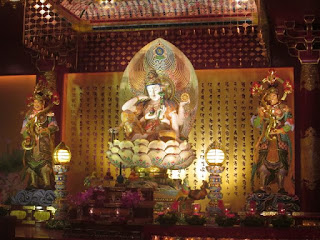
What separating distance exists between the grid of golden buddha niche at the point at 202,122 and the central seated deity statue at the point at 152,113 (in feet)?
1.93

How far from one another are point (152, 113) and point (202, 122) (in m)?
0.91

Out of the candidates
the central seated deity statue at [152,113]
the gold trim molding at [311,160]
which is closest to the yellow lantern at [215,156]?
the central seated deity statue at [152,113]

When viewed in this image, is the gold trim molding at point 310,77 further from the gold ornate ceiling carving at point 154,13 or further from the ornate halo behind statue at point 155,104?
the ornate halo behind statue at point 155,104

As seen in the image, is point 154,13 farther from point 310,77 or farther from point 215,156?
point 215,156

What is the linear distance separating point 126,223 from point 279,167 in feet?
9.06

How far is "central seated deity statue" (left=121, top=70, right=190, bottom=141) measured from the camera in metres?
9.40

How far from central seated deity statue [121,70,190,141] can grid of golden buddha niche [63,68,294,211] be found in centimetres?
59

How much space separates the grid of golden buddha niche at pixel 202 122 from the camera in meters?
9.62

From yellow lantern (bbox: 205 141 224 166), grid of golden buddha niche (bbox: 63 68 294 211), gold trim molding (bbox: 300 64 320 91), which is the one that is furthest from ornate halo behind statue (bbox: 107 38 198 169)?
gold trim molding (bbox: 300 64 320 91)

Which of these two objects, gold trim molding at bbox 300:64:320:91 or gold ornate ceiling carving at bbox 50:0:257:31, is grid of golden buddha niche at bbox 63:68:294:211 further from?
gold ornate ceiling carving at bbox 50:0:257:31

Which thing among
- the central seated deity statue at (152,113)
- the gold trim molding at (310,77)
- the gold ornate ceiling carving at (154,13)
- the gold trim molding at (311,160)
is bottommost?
the gold trim molding at (311,160)

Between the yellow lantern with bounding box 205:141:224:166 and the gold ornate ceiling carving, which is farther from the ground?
the gold ornate ceiling carving

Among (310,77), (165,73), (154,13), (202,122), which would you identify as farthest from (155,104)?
(310,77)

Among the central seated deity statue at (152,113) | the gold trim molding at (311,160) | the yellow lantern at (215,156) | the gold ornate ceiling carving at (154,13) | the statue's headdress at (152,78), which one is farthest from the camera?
the gold ornate ceiling carving at (154,13)
